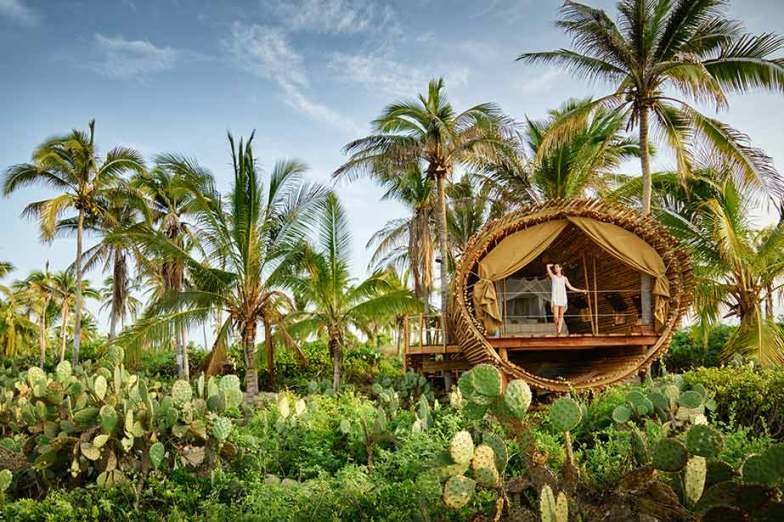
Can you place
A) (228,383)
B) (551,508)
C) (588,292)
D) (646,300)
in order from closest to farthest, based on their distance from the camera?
(551,508)
(228,383)
(588,292)
(646,300)

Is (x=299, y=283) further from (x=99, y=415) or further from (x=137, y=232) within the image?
(x=99, y=415)

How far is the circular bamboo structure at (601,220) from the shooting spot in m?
11.9

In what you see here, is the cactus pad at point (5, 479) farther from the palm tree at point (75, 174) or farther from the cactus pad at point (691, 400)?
the palm tree at point (75, 174)

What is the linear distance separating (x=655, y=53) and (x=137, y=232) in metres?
12.1

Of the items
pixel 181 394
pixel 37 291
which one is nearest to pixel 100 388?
pixel 181 394

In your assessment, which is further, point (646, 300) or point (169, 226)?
point (169, 226)

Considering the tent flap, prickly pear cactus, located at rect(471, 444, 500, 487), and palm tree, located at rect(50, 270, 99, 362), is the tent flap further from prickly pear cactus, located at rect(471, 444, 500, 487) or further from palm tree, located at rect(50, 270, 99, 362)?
palm tree, located at rect(50, 270, 99, 362)

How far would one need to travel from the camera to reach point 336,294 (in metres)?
17.1

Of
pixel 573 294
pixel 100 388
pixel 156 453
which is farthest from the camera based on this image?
pixel 573 294

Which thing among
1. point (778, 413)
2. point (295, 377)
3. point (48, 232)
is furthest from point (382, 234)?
point (778, 413)

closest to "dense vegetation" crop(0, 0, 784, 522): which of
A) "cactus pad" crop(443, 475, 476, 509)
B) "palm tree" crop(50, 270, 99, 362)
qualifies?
"cactus pad" crop(443, 475, 476, 509)

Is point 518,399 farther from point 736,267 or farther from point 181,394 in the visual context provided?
point 736,267

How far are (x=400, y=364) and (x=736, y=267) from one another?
12686mm

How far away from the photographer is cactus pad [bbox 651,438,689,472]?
4.48 meters
